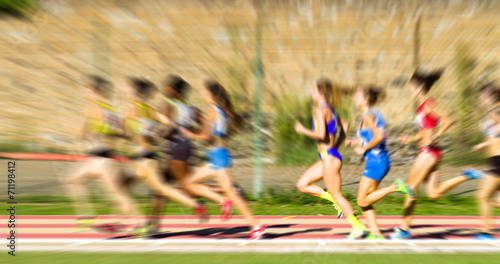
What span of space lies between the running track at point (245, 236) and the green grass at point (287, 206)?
723mm

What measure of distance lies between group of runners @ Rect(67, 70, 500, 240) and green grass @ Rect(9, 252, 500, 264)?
2.73ft

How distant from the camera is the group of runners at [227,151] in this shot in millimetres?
5695

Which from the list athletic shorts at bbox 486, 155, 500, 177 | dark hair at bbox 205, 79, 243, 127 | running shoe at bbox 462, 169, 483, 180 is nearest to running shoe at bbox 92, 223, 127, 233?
dark hair at bbox 205, 79, 243, 127

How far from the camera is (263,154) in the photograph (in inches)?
373

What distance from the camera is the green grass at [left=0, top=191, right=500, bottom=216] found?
840cm

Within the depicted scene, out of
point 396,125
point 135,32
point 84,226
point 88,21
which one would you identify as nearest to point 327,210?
point 396,125

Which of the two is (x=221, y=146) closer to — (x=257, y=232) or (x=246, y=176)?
(x=257, y=232)

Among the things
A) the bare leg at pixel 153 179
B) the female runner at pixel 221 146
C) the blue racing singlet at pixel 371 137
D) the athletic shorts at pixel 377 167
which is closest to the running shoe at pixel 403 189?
the athletic shorts at pixel 377 167

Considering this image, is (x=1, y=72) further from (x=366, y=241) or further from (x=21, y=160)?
(x=366, y=241)

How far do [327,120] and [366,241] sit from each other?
1.29 metres

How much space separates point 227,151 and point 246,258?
55.6 inches

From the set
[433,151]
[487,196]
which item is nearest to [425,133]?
[433,151]


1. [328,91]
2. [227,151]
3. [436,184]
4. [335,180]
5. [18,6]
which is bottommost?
[436,184]

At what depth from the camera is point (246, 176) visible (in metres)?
9.77
